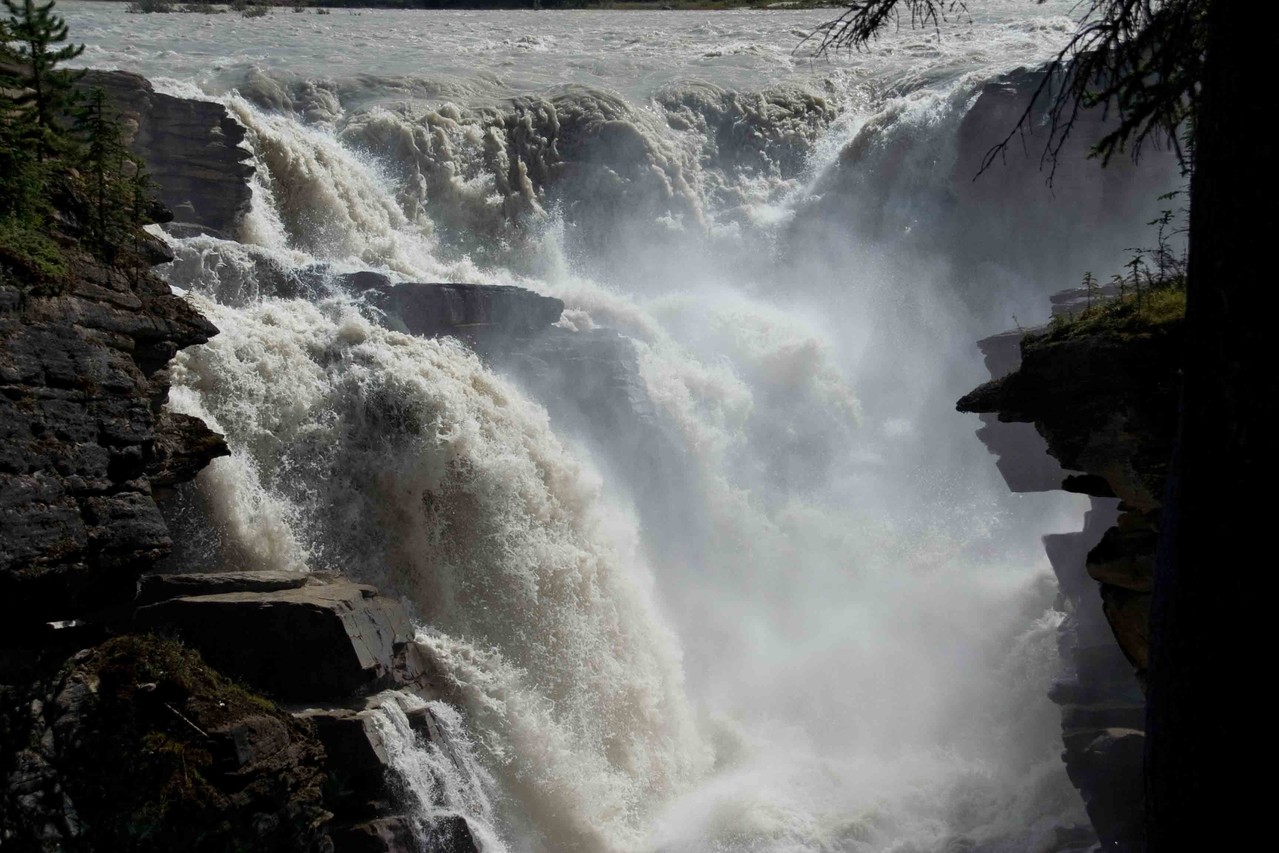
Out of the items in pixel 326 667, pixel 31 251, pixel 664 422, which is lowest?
pixel 664 422

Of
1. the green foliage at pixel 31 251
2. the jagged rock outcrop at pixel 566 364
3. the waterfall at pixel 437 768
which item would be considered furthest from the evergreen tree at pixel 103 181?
the jagged rock outcrop at pixel 566 364

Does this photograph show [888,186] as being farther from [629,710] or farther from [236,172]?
[629,710]

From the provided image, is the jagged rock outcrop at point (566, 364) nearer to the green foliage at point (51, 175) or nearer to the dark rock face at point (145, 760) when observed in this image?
the green foliage at point (51, 175)

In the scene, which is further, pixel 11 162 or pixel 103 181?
pixel 103 181

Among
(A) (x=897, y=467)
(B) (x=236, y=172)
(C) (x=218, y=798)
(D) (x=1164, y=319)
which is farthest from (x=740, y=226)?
(C) (x=218, y=798)

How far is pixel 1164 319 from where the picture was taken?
330 inches

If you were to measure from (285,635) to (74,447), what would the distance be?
254 cm

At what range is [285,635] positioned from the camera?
9727mm

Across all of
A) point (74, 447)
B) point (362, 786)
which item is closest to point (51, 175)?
point (74, 447)

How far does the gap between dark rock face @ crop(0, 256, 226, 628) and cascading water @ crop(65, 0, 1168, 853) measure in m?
2.88

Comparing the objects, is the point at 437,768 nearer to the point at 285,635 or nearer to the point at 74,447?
the point at 285,635

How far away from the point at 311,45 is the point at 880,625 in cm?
2228

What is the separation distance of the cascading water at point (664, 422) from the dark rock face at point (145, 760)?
4.88ft

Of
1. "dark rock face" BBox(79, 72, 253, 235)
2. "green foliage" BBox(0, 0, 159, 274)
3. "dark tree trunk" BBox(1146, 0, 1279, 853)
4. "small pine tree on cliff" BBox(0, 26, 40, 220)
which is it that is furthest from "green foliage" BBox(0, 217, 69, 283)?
"dark rock face" BBox(79, 72, 253, 235)
